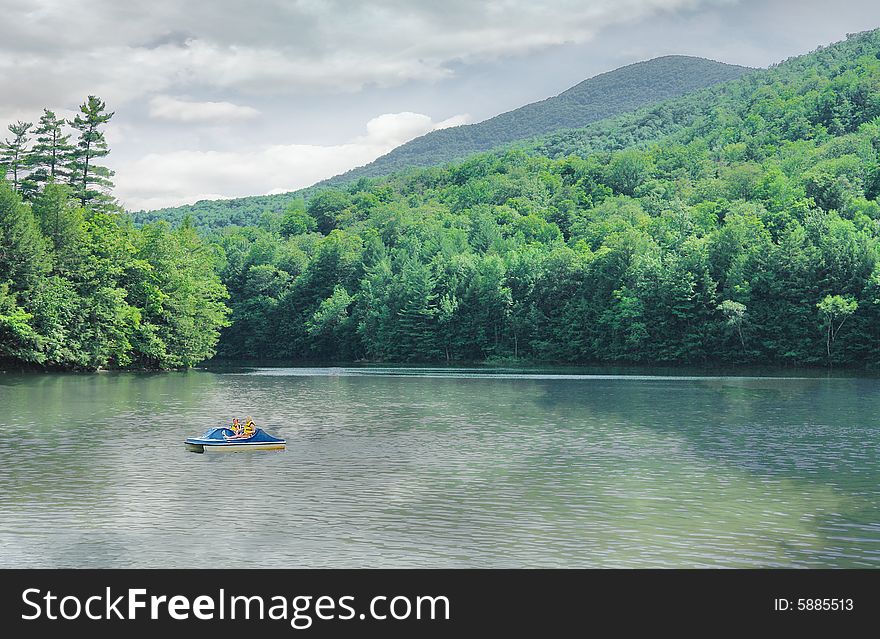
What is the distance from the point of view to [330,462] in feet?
121

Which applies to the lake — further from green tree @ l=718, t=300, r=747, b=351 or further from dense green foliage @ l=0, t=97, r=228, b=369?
green tree @ l=718, t=300, r=747, b=351

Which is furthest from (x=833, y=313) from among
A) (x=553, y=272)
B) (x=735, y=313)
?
(x=553, y=272)

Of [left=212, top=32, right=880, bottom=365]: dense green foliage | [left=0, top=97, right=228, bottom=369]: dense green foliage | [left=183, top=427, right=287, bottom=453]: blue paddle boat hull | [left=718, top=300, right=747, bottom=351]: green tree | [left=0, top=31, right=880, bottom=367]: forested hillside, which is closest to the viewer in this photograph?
[left=183, top=427, right=287, bottom=453]: blue paddle boat hull

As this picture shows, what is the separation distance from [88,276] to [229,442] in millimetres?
62295

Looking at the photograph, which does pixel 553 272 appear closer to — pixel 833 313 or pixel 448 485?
pixel 833 313

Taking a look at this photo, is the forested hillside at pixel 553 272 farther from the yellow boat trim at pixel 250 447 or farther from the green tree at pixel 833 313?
the yellow boat trim at pixel 250 447

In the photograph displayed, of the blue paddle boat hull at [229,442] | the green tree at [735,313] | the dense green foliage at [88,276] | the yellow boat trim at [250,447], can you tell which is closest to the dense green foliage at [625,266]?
the green tree at [735,313]

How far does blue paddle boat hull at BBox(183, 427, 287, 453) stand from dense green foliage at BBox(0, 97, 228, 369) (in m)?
52.1

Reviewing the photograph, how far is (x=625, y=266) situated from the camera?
130375 millimetres

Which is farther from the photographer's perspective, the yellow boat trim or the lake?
the yellow boat trim

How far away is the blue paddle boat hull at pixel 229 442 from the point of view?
3916 centimetres

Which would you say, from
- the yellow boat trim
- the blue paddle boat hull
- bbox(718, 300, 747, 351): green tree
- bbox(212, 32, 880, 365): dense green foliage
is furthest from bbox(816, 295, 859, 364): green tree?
the blue paddle boat hull

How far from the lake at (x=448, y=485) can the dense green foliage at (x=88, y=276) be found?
27.7 meters

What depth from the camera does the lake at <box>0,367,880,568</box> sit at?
22953 mm
